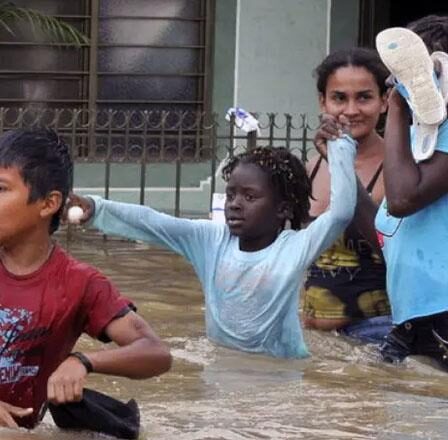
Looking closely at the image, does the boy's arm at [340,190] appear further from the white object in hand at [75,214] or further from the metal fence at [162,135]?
the metal fence at [162,135]

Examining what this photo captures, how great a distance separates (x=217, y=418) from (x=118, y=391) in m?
0.62

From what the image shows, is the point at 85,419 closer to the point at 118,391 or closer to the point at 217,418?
the point at 217,418

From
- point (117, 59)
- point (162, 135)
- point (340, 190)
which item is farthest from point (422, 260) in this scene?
point (117, 59)

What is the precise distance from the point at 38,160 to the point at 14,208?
0.16 meters

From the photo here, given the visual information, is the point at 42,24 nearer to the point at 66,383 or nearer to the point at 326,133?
the point at 326,133

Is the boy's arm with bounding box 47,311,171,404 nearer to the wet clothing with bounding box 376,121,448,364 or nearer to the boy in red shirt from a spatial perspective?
the boy in red shirt

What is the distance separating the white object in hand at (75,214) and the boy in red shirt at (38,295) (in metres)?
1.11

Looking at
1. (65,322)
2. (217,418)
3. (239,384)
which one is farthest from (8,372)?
(239,384)

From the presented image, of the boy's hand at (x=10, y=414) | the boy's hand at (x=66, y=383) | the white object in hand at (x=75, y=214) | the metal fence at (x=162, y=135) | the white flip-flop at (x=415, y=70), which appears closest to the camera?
the boy's hand at (x=66, y=383)

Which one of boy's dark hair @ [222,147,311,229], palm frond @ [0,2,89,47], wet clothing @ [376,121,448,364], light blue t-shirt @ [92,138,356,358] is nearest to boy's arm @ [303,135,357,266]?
light blue t-shirt @ [92,138,356,358]

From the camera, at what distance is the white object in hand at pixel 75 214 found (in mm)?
6093

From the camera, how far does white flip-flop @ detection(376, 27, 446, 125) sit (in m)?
5.97

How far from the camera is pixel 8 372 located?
4.87 m

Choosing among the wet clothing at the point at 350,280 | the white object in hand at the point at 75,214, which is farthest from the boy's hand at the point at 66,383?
the wet clothing at the point at 350,280
